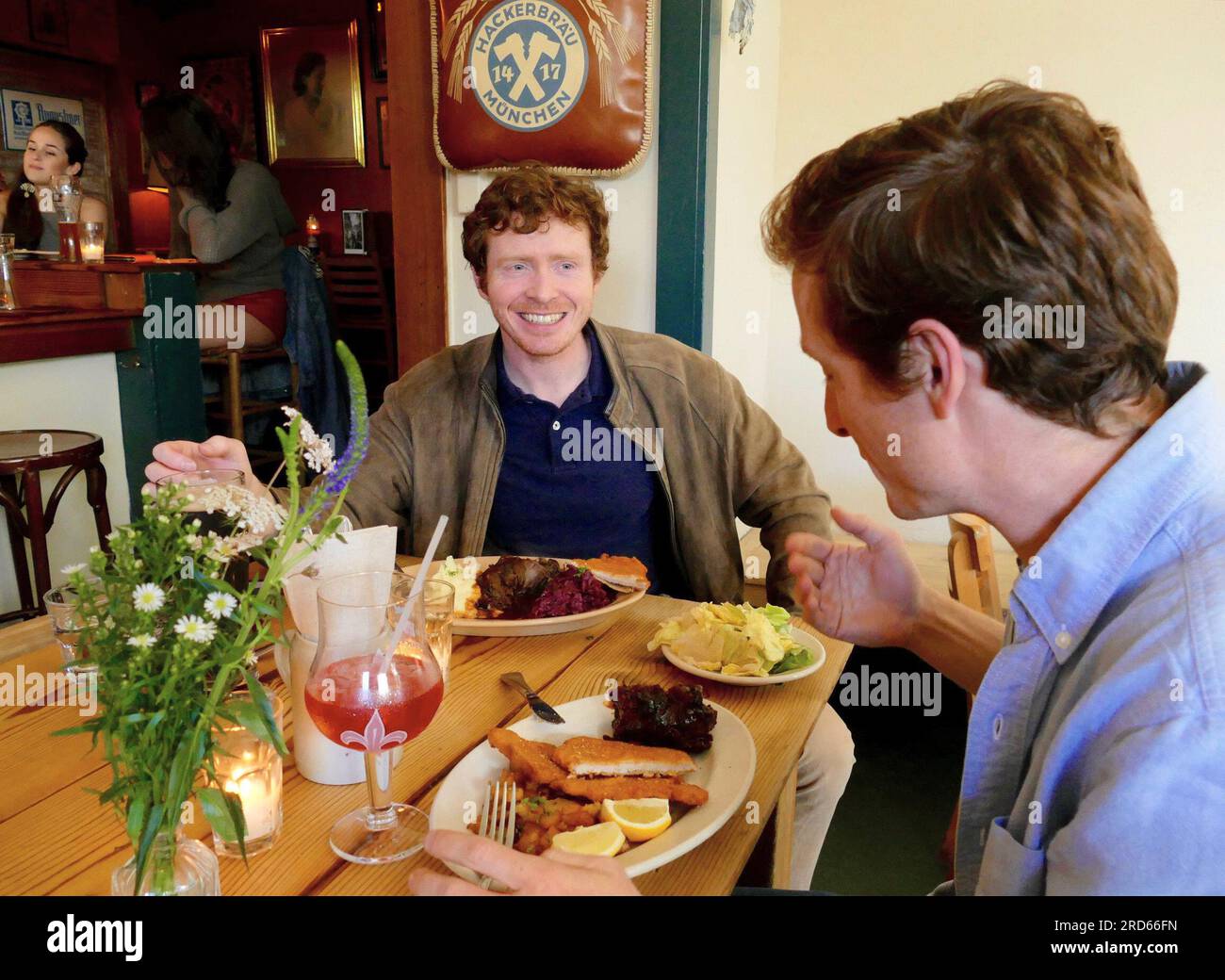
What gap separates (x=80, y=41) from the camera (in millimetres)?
6430

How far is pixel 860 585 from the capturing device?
4.41 ft

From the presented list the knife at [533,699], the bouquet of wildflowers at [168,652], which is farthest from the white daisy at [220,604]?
the knife at [533,699]

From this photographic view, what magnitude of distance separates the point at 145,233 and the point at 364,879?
796 cm

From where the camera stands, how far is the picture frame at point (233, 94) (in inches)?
286

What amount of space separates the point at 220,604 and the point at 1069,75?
11.6 feet

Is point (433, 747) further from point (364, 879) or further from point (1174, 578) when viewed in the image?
point (1174, 578)

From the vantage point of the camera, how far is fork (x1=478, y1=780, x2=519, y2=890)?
0.97m

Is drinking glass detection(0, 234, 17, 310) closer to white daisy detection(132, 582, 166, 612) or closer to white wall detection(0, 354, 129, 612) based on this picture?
white wall detection(0, 354, 129, 612)

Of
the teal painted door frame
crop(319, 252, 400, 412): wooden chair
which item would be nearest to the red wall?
crop(319, 252, 400, 412): wooden chair

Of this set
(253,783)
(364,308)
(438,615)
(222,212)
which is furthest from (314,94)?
(253,783)

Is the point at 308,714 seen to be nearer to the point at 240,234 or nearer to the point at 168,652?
the point at 168,652

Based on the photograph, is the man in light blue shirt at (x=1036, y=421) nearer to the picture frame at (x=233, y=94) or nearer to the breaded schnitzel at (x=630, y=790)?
the breaded schnitzel at (x=630, y=790)
